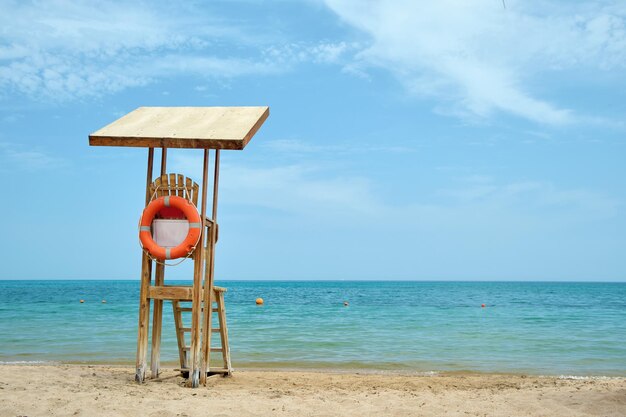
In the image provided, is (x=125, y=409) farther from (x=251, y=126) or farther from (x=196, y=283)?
(x=251, y=126)

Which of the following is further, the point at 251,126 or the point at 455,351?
the point at 455,351

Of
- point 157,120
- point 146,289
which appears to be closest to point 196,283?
point 146,289

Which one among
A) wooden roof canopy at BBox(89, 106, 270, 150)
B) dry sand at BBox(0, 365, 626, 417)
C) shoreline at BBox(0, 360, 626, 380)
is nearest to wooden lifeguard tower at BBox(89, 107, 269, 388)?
wooden roof canopy at BBox(89, 106, 270, 150)

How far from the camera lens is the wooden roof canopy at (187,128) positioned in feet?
19.0

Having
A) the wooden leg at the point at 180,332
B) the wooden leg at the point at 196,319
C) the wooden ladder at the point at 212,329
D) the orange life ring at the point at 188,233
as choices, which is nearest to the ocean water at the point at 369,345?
the wooden ladder at the point at 212,329

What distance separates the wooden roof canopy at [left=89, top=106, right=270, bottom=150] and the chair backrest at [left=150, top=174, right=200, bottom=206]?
14.7 inches

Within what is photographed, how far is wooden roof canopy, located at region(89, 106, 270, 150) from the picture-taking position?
5781 mm

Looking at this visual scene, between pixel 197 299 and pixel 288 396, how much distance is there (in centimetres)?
127

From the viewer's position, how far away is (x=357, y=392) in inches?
245

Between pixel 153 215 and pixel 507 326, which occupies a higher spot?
pixel 153 215

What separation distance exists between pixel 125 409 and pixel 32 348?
6.83 meters

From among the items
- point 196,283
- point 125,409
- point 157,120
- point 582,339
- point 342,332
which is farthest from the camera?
point 342,332

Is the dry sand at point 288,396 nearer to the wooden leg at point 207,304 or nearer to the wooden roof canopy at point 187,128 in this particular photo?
the wooden leg at point 207,304

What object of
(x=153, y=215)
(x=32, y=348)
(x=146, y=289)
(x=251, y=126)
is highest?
(x=251, y=126)
